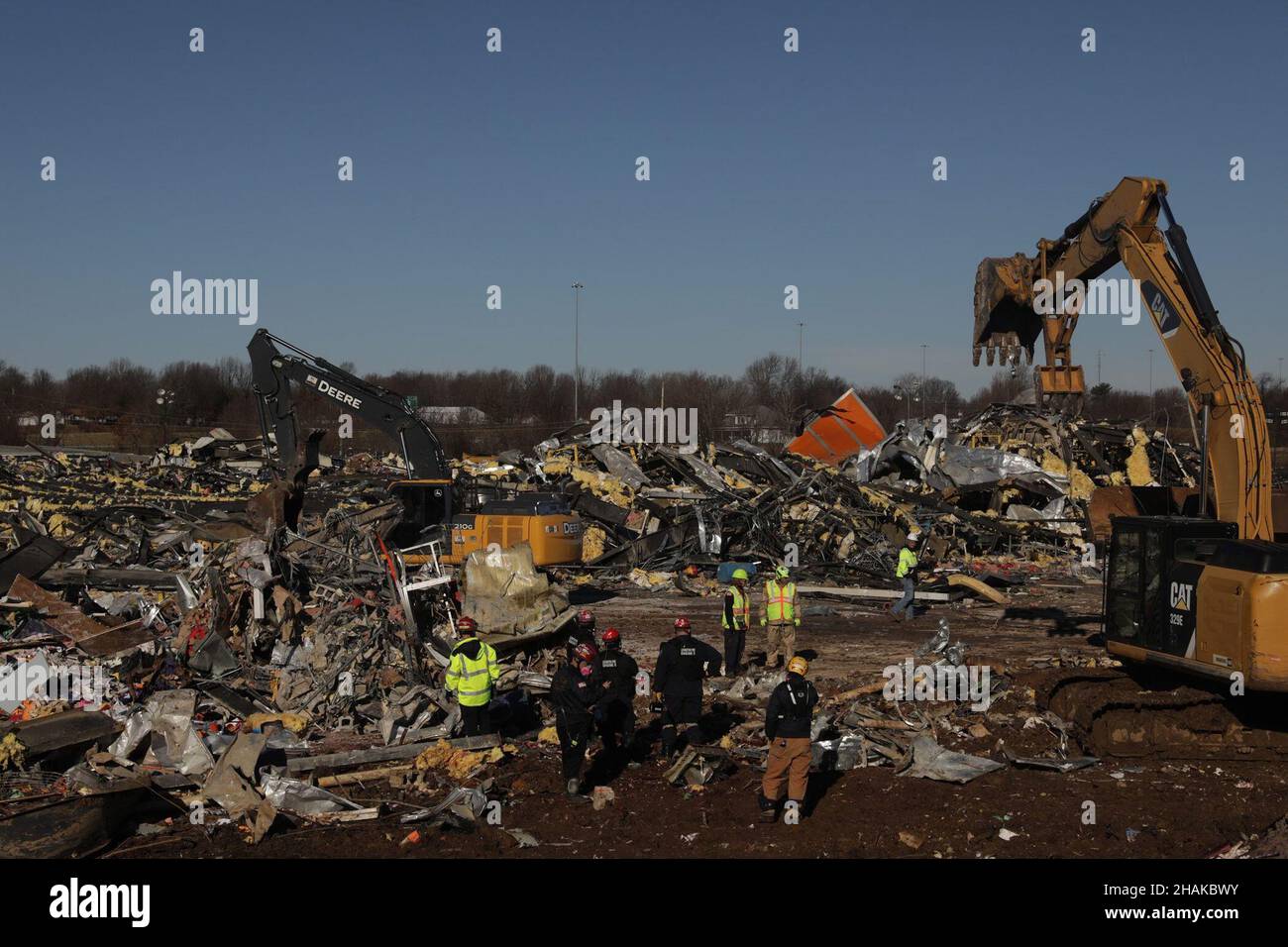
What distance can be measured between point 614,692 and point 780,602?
15.0 feet

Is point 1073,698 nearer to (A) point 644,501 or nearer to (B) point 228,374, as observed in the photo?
(A) point 644,501

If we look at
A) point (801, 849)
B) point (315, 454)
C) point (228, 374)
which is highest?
point (228, 374)

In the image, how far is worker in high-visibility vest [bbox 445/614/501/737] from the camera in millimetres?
10609

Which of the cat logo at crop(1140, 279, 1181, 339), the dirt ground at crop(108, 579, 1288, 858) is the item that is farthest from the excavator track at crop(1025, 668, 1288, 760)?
the cat logo at crop(1140, 279, 1181, 339)

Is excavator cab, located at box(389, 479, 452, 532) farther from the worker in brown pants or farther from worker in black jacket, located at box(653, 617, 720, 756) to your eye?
the worker in brown pants

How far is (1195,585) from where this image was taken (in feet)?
35.2

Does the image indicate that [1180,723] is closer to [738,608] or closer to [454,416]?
[738,608]

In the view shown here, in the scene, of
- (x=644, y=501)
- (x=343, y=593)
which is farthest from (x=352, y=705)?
(x=644, y=501)

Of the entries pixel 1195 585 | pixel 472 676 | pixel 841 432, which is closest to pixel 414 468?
pixel 472 676

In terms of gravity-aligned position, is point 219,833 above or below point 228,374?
below

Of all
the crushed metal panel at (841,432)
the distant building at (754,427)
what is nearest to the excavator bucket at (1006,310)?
the crushed metal panel at (841,432)

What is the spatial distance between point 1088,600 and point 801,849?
1454 cm

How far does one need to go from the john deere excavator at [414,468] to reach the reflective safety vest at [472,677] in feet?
29.9

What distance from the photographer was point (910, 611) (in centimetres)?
1930
